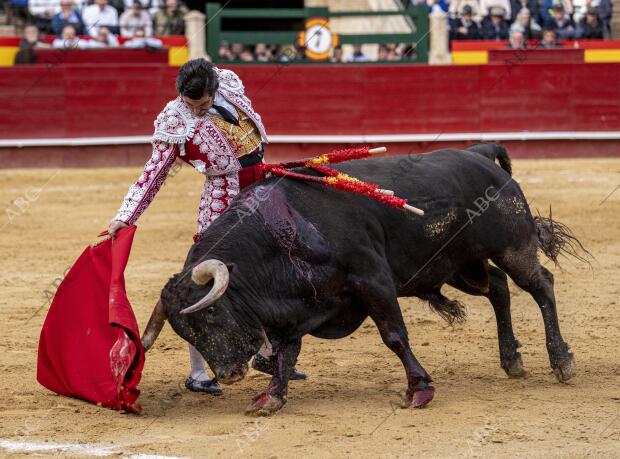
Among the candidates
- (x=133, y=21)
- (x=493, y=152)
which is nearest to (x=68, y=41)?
(x=133, y=21)

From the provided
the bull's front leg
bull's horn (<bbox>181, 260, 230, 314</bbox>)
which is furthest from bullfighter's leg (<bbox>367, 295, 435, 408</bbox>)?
bull's horn (<bbox>181, 260, 230, 314</bbox>)

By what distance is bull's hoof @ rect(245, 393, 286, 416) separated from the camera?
14.2 ft

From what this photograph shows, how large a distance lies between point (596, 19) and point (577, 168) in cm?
289

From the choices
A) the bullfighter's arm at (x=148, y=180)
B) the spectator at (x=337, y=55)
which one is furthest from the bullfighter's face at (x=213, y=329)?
the spectator at (x=337, y=55)

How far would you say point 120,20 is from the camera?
13.4 metres

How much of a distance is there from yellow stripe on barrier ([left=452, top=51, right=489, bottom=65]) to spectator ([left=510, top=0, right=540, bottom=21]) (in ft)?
2.49

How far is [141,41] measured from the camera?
12.8 meters

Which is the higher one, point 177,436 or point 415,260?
point 415,260

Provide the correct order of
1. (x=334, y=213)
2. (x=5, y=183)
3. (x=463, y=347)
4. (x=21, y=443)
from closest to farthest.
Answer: (x=21, y=443) → (x=334, y=213) → (x=463, y=347) → (x=5, y=183)

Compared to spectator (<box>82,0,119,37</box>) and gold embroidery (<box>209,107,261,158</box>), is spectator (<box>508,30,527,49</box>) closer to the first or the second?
spectator (<box>82,0,119,37</box>)

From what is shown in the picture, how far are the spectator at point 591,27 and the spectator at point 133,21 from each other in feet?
16.3

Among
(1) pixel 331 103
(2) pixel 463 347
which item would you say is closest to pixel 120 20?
(1) pixel 331 103

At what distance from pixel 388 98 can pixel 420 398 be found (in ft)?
27.2

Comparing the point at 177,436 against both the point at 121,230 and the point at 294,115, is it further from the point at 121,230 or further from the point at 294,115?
the point at 294,115
